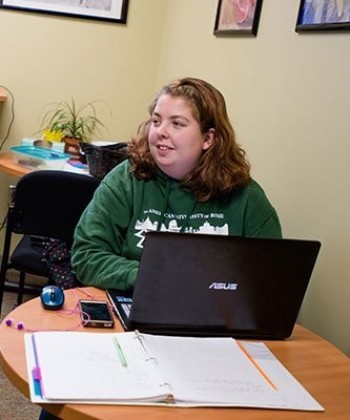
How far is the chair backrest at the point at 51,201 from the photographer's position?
2221mm

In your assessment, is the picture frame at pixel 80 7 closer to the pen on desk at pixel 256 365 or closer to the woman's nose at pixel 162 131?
the woman's nose at pixel 162 131

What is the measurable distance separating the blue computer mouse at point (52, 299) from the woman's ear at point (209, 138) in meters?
0.62

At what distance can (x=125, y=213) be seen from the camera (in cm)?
156

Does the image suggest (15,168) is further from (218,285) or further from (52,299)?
(218,285)

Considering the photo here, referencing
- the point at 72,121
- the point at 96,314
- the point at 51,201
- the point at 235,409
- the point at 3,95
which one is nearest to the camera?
the point at 235,409

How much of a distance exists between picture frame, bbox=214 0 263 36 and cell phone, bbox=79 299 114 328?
4.27 feet

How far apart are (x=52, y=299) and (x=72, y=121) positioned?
2.15 m

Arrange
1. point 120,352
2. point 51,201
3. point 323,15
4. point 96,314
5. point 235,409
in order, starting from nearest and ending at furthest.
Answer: point 235,409
point 120,352
point 96,314
point 323,15
point 51,201

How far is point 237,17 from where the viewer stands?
2293 mm

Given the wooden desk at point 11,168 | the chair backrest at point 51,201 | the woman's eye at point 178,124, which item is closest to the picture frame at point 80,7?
the wooden desk at point 11,168

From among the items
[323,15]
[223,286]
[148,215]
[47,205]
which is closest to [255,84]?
[323,15]

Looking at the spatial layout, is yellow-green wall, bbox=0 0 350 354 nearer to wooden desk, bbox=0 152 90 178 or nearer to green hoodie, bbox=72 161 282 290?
green hoodie, bbox=72 161 282 290

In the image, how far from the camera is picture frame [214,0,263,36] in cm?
214

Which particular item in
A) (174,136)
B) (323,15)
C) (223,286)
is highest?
(323,15)
